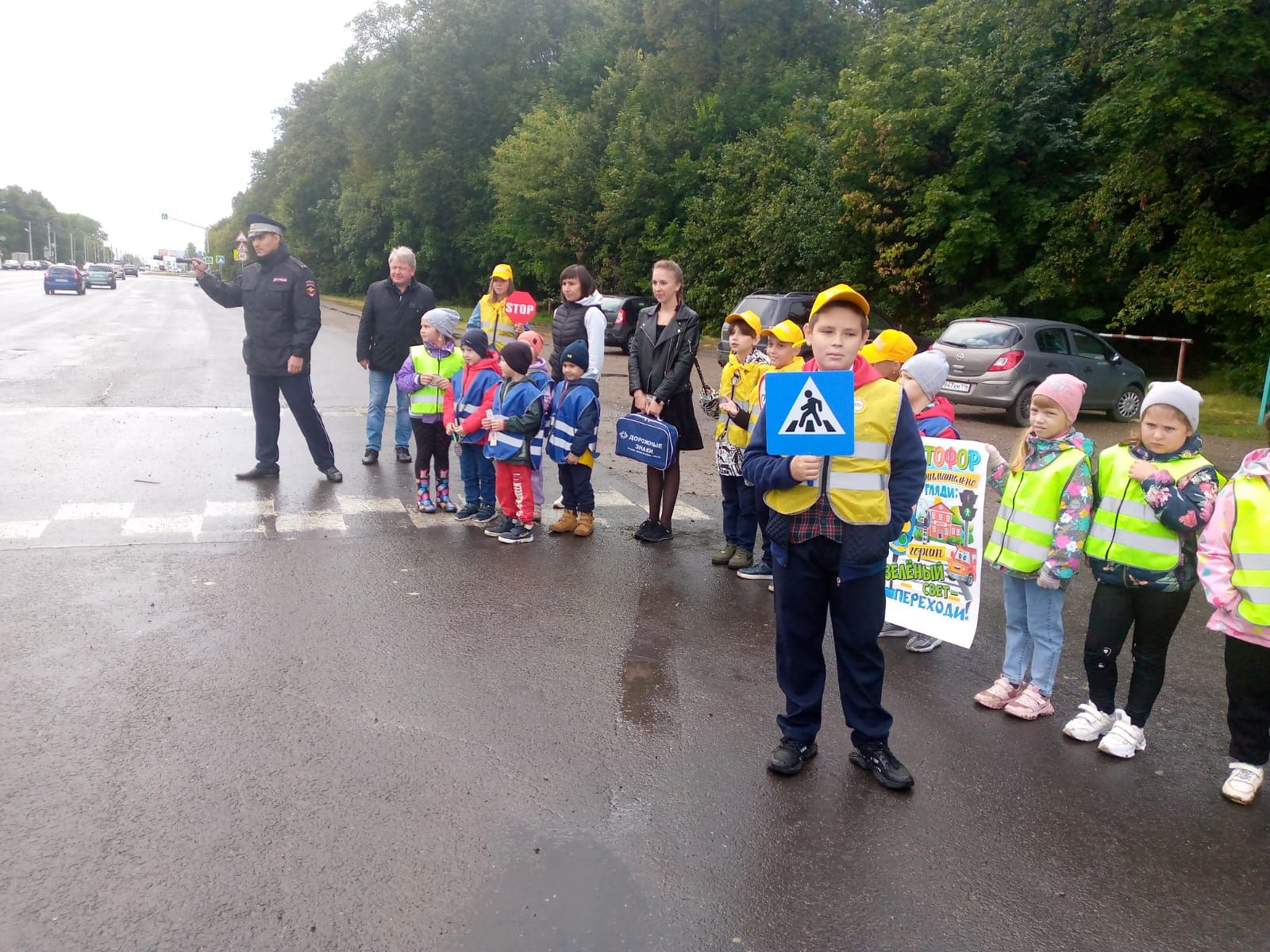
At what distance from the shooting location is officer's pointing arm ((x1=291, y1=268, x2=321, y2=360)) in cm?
857

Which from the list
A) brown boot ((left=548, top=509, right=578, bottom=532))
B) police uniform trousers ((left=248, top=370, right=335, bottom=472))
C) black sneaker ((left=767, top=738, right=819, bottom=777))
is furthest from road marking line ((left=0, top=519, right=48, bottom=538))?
black sneaker ((left=767, top=738, right=819, bottom=777))

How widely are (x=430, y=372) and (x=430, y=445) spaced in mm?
625

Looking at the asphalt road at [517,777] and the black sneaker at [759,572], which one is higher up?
the black sneaker at [759,572]

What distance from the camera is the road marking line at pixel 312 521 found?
7.23 metres

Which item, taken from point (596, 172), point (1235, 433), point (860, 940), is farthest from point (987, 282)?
point (860, 940)

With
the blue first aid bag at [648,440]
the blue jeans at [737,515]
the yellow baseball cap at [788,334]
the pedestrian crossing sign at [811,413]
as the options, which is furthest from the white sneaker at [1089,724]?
the blue first aid bag at [648,440]

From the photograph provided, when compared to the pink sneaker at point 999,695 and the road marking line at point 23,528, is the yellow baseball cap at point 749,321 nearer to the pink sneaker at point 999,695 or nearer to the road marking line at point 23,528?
the pink sneaker at point 999,695

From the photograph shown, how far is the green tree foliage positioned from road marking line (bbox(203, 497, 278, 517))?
15.8m

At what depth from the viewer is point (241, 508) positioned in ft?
25.3

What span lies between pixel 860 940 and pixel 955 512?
2.75 metres

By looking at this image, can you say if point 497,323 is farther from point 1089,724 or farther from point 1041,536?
point 1089,724

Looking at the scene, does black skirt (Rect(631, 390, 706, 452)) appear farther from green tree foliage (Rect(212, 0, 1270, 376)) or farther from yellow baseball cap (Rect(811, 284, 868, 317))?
green tree foliage (Rect(212, 0, 1270, 376))

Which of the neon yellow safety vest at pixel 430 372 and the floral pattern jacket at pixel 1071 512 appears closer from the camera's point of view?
the floral pattern jacket at pixel 1071 512

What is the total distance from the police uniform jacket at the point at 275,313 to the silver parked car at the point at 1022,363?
932 centimetres
